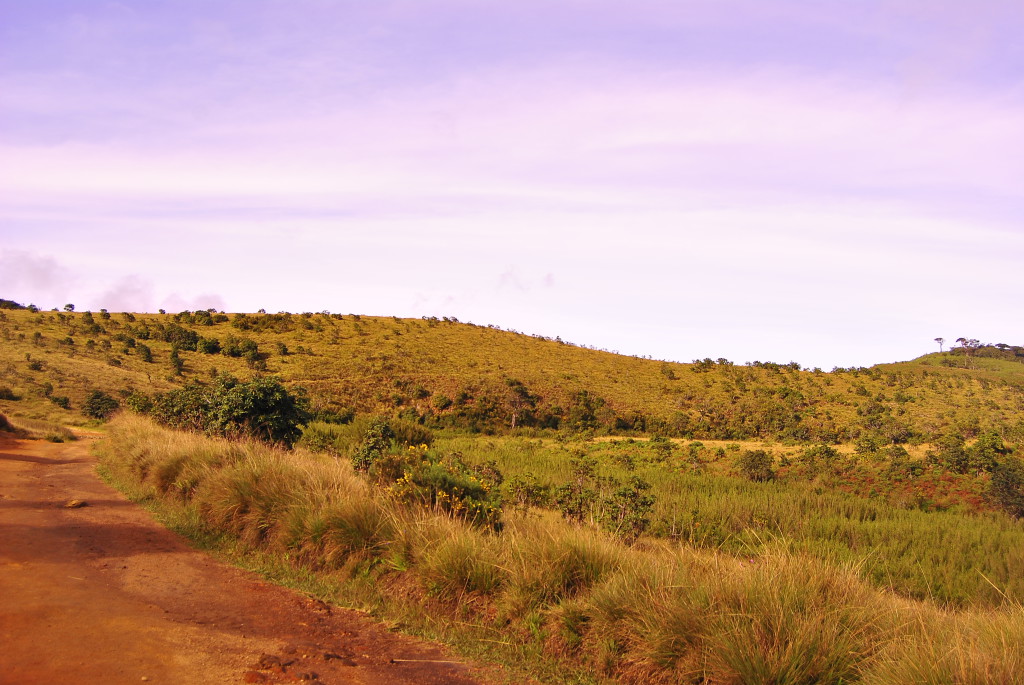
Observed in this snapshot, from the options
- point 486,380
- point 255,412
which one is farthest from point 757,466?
point 486,380

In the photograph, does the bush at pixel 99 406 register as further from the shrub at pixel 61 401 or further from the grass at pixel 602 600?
the grass at pixel 602 600

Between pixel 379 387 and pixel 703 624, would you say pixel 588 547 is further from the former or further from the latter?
pixel 379 387

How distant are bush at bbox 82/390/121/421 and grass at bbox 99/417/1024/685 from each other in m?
26.2

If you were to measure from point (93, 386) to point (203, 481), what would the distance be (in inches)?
1175

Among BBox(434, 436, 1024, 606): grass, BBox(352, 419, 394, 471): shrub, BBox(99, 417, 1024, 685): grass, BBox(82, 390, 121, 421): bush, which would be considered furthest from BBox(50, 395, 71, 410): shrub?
BBox(99, 417, 1024, 685): grass

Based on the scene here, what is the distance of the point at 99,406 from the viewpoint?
105 ft

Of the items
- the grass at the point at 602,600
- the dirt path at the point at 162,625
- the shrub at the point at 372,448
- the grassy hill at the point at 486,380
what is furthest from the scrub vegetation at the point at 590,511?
the dirt path at the point at 162,625

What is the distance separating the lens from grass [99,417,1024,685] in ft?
16.1

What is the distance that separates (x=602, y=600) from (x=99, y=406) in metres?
32.8

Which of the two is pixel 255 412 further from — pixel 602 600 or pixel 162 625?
pixel 602 600

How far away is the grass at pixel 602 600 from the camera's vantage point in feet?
16.1

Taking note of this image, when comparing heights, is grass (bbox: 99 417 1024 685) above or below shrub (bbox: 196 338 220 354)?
below

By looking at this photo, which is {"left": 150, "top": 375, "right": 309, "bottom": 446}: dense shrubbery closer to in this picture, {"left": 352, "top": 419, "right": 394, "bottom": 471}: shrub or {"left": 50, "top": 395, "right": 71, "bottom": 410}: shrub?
{"left": 352, "top": 419, "right": 394, "bottom": 471}: shrub

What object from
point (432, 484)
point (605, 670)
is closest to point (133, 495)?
point (432, 484)
